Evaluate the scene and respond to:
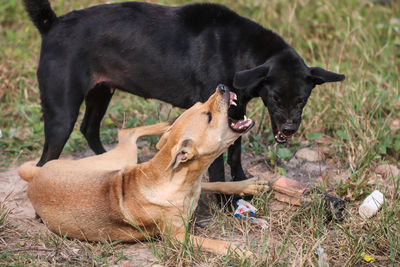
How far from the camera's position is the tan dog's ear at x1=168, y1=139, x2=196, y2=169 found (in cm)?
358

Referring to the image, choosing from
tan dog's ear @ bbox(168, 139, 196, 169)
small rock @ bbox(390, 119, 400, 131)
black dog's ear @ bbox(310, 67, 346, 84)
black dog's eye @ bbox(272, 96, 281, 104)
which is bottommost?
small rock @ bbox(390, 119, 400, 131)

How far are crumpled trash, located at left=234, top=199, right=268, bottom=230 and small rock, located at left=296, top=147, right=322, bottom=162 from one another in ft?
3.93

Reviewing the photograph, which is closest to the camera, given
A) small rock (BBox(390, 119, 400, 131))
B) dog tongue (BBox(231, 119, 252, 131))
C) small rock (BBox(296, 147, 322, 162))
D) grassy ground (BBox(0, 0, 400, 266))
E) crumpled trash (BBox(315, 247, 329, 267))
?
crumpled trash (BBox(315, 247, 329, 267))

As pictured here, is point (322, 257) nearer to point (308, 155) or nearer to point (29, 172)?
point (308, 155)

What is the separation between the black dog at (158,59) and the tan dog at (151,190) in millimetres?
531

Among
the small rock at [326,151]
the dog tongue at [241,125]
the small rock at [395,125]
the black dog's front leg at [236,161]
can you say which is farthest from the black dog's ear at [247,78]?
the small rock at [395,125]

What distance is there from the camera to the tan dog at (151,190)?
370cm

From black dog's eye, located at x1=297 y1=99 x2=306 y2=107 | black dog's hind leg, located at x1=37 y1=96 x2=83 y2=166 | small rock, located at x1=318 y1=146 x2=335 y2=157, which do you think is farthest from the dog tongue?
small rock, located at x1=318 y1=146 x2=335 y2=157

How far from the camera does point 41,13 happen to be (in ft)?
14.6

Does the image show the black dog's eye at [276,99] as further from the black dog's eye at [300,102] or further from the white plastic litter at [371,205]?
the white plastic litter at [371,205]

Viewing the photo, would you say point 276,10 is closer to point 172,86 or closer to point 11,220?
point 172,86

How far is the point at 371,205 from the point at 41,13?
3318 mm

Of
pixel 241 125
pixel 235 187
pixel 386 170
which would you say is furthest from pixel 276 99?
pixel 386 170

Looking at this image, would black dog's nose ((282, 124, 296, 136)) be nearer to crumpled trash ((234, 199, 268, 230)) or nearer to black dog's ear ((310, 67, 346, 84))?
black dog's ear ((310, 67, 346, 84))
